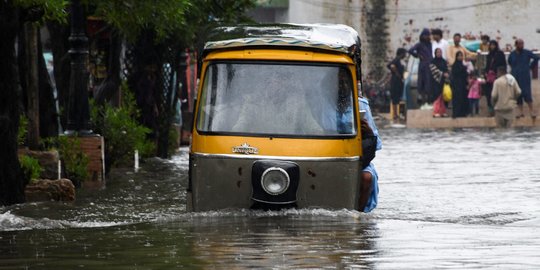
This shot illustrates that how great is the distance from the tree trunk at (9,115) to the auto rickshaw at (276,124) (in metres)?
2.18

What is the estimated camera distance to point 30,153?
21109mm

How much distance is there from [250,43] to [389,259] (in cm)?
499

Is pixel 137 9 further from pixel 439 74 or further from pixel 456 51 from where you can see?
pixel 456 51

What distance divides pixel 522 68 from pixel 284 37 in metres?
35.0

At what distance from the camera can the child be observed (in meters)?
51.2

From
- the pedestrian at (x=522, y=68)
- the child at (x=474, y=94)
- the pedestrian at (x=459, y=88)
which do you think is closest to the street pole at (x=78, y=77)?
the pedestrian at (x=522, y=68)

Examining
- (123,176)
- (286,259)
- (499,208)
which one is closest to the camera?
(286,259)

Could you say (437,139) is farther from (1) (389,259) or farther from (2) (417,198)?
(1) (389,259)

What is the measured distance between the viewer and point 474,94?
51219 mm

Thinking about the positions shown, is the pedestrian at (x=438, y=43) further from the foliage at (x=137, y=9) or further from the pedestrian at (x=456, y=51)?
the foliage at (x=137, y=9)

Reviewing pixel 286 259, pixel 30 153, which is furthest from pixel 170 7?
pixel 286 259

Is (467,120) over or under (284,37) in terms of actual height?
under

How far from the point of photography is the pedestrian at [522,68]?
5031 cm

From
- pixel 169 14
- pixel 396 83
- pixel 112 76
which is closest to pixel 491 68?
pixel 396 83
